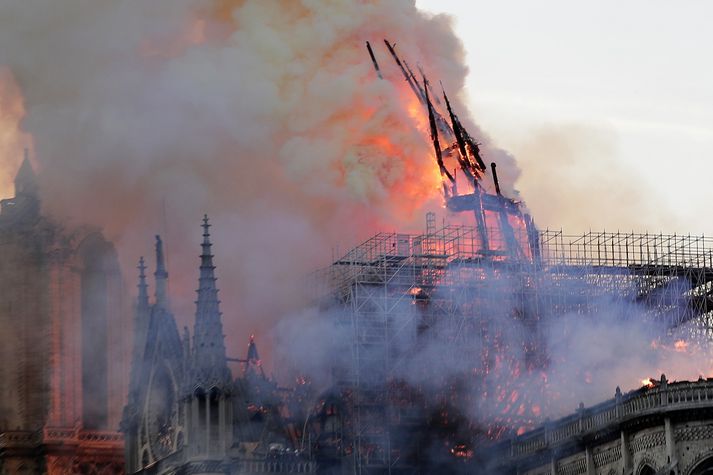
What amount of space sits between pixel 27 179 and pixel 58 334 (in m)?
Result: 8.27

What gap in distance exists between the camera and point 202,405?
114 m

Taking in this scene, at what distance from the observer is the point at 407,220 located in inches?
4867

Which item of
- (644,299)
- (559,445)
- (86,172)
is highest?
(86,172)

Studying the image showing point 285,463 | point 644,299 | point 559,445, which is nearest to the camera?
point 559,445

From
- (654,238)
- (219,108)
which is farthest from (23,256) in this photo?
(654,238)

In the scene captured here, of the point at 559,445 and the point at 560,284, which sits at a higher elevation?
the point at 560,284

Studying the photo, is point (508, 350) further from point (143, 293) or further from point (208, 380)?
point (143, 293)

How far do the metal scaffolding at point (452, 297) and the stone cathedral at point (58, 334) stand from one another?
16113mm

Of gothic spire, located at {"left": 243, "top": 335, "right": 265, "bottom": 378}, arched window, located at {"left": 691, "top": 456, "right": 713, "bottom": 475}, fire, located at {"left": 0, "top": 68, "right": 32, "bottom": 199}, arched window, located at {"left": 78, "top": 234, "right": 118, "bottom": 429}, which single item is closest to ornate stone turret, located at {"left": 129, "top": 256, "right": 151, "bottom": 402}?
arched window, located at {"left": 78, "top": 234, "right": 118, "bottom": 429}

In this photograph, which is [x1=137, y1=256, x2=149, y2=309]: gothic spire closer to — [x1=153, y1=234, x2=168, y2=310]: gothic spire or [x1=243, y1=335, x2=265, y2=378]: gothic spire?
[x1=153, y1=234, x2=168, y2=310]: gothic spire

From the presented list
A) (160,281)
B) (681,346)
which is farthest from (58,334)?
(681,346)

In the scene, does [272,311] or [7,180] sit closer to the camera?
[272,311]

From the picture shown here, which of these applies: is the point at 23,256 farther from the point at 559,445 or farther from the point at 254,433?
the point at 559,445

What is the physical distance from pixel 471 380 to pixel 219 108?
2005 centimetres
